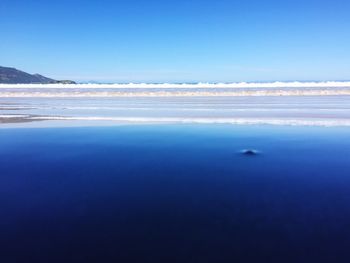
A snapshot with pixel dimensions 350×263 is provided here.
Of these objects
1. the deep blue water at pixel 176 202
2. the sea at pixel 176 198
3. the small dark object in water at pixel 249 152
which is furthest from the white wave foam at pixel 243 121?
the small dark object in water at pixel 249 152

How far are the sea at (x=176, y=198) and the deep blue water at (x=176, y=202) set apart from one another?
2 centimetres

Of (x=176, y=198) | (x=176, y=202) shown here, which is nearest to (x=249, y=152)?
(x=176, y=198)

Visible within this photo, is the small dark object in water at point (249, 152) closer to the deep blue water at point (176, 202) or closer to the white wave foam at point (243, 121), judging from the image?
the deep blue water at point (176, 202)

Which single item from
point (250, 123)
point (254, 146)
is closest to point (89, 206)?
point (254, 146)

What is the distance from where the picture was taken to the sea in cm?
387

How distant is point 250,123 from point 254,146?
173 inches

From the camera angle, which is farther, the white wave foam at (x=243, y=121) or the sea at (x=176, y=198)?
the white wave foam at (x=243, y=121)

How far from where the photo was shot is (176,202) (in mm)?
5242

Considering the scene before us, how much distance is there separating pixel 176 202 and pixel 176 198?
0.58 ft

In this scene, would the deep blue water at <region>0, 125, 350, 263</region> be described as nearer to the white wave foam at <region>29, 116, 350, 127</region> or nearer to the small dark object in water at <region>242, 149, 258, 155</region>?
the small dark object in water at <region>242, 149, 258, 155</region>

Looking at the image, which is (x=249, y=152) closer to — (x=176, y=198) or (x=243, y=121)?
(x=176, y=198)

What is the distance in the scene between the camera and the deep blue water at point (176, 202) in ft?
A: 12.7

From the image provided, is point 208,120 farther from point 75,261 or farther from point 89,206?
point 75,261

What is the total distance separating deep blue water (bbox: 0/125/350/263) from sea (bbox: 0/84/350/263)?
0.02 meters
